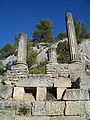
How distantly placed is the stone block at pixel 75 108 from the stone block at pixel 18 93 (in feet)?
6.50

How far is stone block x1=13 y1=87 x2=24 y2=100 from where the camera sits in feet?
23.7

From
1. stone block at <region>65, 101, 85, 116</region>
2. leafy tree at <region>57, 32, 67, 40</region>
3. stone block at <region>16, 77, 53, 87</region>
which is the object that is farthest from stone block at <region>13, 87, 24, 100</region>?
leafy tree at <region>57, 32, 67, 40</region>

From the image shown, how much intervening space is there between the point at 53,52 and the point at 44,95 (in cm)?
369

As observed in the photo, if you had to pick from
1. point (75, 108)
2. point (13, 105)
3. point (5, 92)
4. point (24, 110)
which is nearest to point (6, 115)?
point (13, 105)

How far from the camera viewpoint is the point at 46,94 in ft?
24.2

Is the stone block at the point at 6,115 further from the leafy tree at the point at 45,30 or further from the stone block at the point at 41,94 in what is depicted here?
the leafy tree at the point at 45,30

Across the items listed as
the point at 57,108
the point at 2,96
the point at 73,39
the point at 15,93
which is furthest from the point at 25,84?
the point at 73,39

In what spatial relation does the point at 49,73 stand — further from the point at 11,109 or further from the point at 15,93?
the point at 11,109

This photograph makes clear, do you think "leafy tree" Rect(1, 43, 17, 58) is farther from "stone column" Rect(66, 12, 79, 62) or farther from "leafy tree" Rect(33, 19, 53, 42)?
"stone column" Rect(66, 12, 79, 62)

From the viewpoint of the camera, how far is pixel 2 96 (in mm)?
6992

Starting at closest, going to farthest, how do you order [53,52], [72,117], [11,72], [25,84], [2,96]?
[72,117]
[2,96]
[25,84]
[11,72]
[53,52]

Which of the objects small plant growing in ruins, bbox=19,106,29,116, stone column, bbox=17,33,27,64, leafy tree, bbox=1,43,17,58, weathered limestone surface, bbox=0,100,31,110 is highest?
leafy tree, bbox=1,43,17,58

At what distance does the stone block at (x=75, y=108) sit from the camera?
6264 millimetres

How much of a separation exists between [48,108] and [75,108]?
0.94 m
